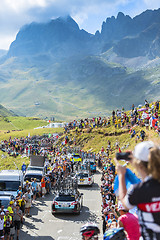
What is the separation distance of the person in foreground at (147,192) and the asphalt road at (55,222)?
9.40 metres

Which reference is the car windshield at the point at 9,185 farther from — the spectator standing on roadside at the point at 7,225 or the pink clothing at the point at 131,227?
the pink clothing at the point at 131,227

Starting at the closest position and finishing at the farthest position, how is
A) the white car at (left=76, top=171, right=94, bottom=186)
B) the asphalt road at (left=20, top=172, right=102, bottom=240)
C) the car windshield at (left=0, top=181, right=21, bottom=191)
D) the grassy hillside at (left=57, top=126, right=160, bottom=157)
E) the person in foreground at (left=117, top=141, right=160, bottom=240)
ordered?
the person in foreground at (left=117, top=141, right=160, bottom=240) < the asphalt road at (left=20, top=172, right=102, bottom=240) < the car windshield at (left=0, top=181, right=21, bottom=191) < the white car at (left=76, top=171, right=94, bottom=186) < the grassy hillside at (left=57, top=126, right=160, bottom=157)

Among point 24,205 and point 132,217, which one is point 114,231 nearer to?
point 132,217

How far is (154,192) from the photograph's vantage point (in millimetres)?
3451

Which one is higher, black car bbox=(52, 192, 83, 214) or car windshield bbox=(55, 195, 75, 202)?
car windshield bbox=(55, 195, 75, 202)

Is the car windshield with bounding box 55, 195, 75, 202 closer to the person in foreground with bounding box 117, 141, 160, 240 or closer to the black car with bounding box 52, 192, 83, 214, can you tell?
the black car with bounding box 52, 192, 83, 214

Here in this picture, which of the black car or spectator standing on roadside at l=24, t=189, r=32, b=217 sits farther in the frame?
spectator standing on roadside at l=24, t=189, r=32, b=217

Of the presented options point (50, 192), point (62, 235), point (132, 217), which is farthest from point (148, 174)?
point (50, 192)

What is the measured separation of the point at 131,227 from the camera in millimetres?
4930

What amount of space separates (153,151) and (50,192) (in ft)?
73.1

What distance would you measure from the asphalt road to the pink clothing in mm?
7933

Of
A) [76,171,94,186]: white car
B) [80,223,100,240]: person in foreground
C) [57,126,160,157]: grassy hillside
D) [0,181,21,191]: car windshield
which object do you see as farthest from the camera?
[57,126,160,157]: grassy hillside

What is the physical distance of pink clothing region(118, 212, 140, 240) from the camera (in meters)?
4.88

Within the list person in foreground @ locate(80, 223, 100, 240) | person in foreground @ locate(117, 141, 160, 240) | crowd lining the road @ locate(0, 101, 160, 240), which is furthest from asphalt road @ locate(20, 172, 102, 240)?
person in foreground @ locate(117, 141, 160, 240)
